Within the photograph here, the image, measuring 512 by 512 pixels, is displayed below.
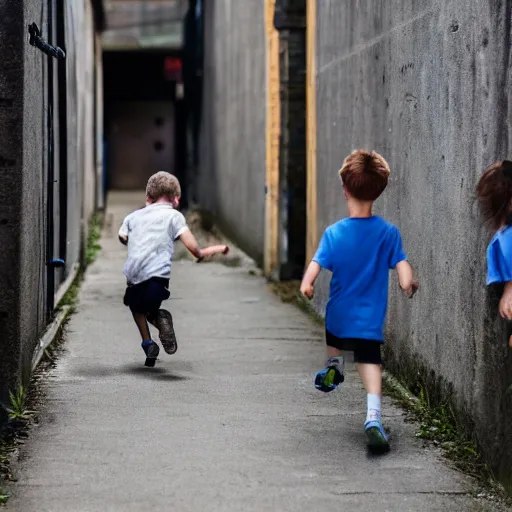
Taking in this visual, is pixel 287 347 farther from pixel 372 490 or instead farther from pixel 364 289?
pixel 372 490

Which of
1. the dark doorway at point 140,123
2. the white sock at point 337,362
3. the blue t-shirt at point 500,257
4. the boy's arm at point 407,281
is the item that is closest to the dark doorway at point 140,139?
the dark doorway at point 140,123

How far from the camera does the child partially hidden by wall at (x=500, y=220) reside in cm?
464

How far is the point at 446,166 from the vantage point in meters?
6.01

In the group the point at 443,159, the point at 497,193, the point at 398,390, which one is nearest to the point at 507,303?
the point at 497,193

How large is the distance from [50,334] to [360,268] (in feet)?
10.9

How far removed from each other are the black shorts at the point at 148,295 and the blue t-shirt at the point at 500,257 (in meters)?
3.22

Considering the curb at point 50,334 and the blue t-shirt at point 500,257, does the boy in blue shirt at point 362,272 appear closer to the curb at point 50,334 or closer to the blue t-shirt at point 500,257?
the blue t-shirt at point 500,257

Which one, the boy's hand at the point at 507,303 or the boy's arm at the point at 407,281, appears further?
the boy's arm at the point at 407,281

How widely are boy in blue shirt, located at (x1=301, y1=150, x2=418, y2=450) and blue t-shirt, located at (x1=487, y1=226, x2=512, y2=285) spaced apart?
849mm

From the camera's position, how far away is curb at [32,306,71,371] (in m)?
7.33

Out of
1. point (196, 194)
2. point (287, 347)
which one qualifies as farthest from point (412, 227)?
point (196, 194)

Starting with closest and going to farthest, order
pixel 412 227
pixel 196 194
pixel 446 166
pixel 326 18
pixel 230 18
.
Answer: pixel 446 166, pixel 412 227, pixel 326 18, pixel 230 18, pixel 196 194

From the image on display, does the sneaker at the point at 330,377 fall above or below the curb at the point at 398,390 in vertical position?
above

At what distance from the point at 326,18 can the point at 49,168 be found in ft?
10.4
